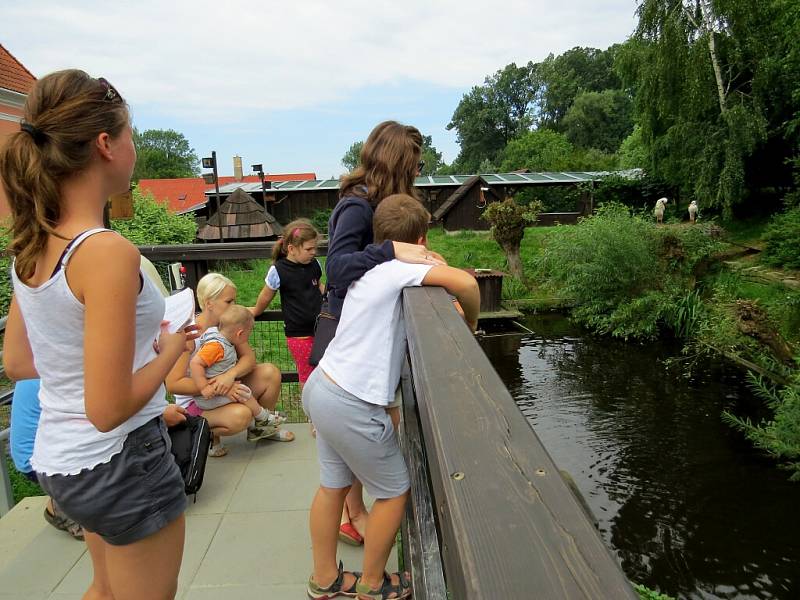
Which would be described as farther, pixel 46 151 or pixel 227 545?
pixel 227 545

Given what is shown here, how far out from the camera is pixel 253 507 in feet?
9.41

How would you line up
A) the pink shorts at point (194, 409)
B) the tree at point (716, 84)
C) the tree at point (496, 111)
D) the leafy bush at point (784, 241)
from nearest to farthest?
the pink shorts at point (194, 409) < the leafy bush at point (784, 241) < the tree at point (716, 84) < the tree at point (496, 111)

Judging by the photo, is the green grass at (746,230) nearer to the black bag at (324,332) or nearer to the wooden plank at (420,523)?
the black bag at (324,332)

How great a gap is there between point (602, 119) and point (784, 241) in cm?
5020

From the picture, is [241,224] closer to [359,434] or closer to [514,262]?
[514,262]

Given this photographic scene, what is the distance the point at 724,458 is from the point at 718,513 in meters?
1.57

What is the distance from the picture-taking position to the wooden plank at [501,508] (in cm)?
60

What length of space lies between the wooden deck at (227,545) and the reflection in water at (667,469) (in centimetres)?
244

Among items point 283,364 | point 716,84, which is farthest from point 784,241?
point 283,364

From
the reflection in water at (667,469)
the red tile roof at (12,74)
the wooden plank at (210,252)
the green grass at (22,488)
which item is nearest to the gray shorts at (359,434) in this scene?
the wooden plank at (210,252)

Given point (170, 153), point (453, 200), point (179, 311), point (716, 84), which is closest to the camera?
Answer: point (179, 311)

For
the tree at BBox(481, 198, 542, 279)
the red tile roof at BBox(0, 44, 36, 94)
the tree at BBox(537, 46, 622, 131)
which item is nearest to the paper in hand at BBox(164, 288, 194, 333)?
the red tile roof at BBox(0, 44, 36, 94)

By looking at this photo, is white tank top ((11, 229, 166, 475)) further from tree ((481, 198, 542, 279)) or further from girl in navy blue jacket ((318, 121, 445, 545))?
tree ((481, 198, 542, 279))

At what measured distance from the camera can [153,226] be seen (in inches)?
611
